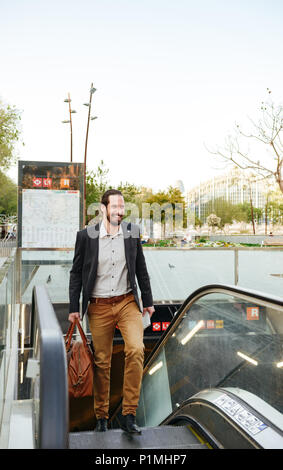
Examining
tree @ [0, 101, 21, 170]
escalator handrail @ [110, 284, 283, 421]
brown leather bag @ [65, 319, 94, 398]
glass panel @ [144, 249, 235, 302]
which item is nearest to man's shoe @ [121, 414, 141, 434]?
brown leather bag @ [65, 319, 94, 398]

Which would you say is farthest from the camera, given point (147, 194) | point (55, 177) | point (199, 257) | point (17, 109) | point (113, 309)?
point (147, 194)

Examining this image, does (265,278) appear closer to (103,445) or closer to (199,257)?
(199,257)

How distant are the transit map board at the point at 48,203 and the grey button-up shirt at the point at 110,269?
4364mm

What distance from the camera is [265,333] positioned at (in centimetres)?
308

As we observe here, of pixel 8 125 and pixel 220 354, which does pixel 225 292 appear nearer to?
pixel 220 354

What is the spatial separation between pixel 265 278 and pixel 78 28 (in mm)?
11426

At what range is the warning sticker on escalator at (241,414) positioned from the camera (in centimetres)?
258

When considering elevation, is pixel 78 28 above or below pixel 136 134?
below

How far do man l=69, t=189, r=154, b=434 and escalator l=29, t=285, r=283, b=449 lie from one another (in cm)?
47

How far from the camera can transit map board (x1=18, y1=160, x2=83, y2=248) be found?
7.98 metres

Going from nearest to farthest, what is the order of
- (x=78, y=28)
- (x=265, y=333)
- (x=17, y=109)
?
(x=265, y=333), (x=78, y=28), (x=17, y=109)

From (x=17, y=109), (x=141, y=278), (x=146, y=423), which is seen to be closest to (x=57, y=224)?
(x=146, y=423)

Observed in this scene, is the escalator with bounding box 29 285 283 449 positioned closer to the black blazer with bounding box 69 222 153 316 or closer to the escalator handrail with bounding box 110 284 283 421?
the escalator handrail with bounding box 110 284 283 421

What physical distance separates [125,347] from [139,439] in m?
0.78
